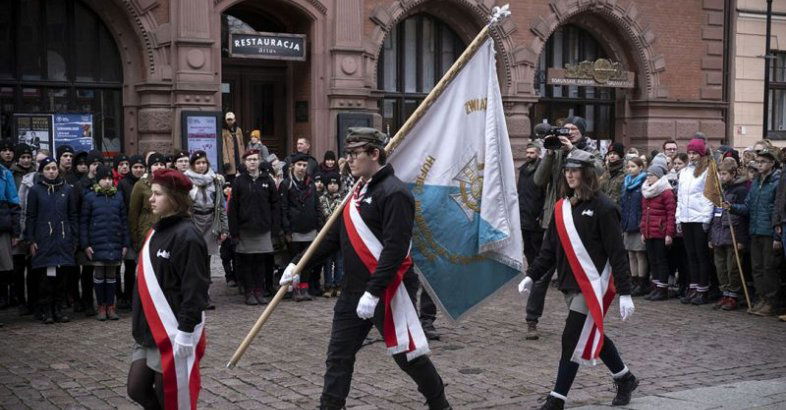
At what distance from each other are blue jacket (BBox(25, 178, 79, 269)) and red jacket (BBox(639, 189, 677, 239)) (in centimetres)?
694

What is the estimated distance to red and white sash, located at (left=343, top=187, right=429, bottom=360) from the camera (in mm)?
6336

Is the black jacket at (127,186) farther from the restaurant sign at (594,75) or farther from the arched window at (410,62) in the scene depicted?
the restaurant sign at (594,75)

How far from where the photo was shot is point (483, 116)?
812 cm

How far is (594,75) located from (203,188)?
1362 cm

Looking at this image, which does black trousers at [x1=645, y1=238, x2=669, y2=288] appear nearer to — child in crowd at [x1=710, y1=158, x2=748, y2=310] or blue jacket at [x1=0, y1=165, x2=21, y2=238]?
child in crowd at [x1=710, y1=158, x2=748, y2=310]

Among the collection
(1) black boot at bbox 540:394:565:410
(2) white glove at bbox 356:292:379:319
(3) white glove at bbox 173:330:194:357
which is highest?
(2) white glove at bbox 356:292:379:319

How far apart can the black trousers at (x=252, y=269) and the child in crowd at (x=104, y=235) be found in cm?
156

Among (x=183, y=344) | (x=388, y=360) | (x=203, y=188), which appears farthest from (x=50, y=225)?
(x=183, y=344)

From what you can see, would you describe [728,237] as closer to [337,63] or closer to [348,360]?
[348,360]

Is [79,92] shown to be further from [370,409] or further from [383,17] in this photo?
[370,409]

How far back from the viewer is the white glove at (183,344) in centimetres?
555

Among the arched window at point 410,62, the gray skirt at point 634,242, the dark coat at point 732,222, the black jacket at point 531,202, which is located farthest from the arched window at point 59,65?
the dark coat at point 732,222

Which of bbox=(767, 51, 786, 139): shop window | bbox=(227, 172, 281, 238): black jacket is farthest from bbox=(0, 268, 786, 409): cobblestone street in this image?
bbox=(767, 51, 786, 139): shop window

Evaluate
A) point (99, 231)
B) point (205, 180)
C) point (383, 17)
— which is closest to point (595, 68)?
point (383, 17)
